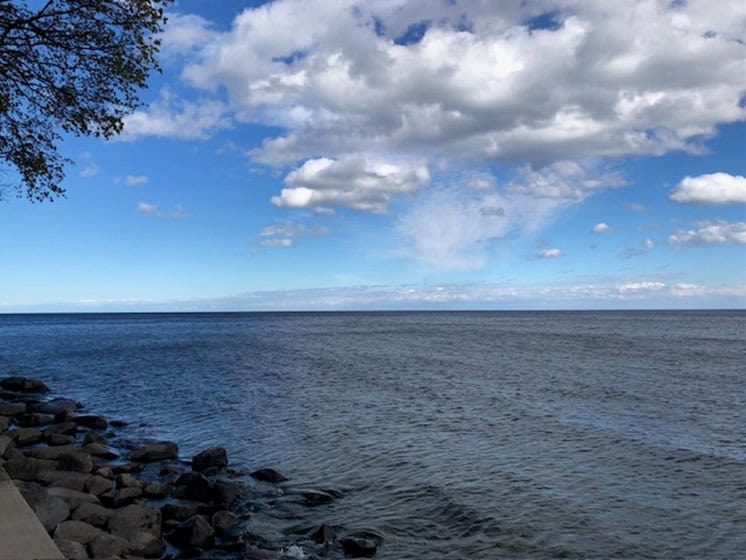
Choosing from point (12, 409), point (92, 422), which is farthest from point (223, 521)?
point (12, 409)

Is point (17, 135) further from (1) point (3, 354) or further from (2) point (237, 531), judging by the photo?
(1) point (3, 354)

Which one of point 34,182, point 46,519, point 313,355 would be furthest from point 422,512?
point 313,355

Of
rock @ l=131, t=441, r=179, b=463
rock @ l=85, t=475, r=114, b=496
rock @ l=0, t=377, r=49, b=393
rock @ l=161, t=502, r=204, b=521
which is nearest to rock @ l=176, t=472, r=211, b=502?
rock @ l=161, t=502, r=204, b=521

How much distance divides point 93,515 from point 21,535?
12.0 ft

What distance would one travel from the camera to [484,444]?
22469 mm

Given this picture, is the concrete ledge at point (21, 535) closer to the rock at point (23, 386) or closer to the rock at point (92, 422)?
the rock at point (92, 422)

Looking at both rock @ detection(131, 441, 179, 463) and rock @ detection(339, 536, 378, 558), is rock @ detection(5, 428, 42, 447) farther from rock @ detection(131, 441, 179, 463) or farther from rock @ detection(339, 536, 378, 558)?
rock @ detection(339, 536, 378, 558)

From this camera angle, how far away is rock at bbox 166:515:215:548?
42.0 feet

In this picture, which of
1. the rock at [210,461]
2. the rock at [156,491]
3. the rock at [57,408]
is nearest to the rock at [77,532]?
the rock at [156,491]

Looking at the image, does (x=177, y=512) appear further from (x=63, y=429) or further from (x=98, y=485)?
(x=63, y=429)

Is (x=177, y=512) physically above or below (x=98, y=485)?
below

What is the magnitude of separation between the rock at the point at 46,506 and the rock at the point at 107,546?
1160 millimetres

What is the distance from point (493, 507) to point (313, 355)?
53.5 m

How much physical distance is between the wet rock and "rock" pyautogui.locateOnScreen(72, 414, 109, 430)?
1759 cm
